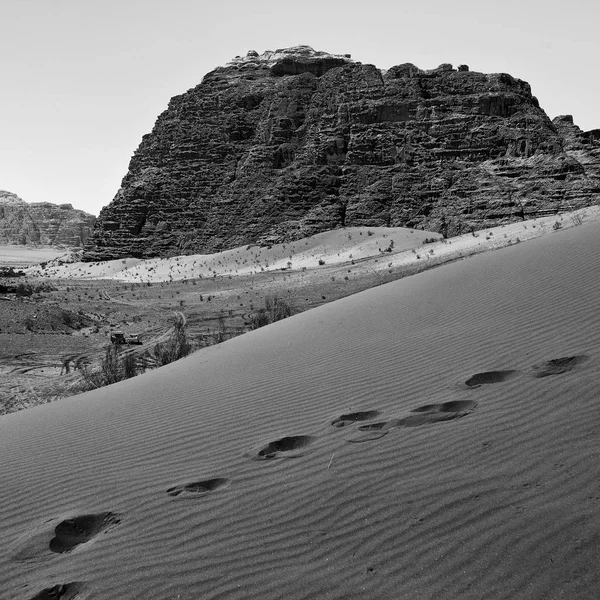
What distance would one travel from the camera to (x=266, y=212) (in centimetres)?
4772

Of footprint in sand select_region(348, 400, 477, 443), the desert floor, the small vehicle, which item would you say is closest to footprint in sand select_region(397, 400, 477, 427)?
footprint in sand select_region(348, 400, 477, 443)

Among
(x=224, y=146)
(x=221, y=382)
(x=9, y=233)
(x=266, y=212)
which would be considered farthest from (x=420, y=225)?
(x=9, y=233)

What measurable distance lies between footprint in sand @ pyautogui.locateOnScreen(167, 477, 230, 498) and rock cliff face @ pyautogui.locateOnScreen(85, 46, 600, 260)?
36.1 metres

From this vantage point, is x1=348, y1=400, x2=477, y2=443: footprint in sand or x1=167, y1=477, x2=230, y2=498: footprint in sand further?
x1=348, y1=400, x2=477, y2=443: footprint in sand

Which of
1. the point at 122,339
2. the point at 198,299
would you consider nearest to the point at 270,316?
the point at 122,339

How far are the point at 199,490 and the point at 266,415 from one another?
58.9 inches

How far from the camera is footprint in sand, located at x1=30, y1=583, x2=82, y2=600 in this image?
312cm

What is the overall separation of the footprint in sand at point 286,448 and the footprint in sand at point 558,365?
1653 mm

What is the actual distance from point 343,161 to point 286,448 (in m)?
45.4

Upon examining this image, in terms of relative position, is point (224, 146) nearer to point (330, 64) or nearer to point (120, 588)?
point (330, 64)

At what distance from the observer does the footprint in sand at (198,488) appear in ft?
13.2

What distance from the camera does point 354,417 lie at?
4.98 m

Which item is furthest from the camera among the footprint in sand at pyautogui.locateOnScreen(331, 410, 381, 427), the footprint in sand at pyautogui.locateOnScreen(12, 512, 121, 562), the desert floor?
the desert floor

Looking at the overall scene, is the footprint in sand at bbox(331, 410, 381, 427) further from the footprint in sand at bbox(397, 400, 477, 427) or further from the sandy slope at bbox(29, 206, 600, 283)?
the sandy slope at bbox(29, 206, 600, 283)
